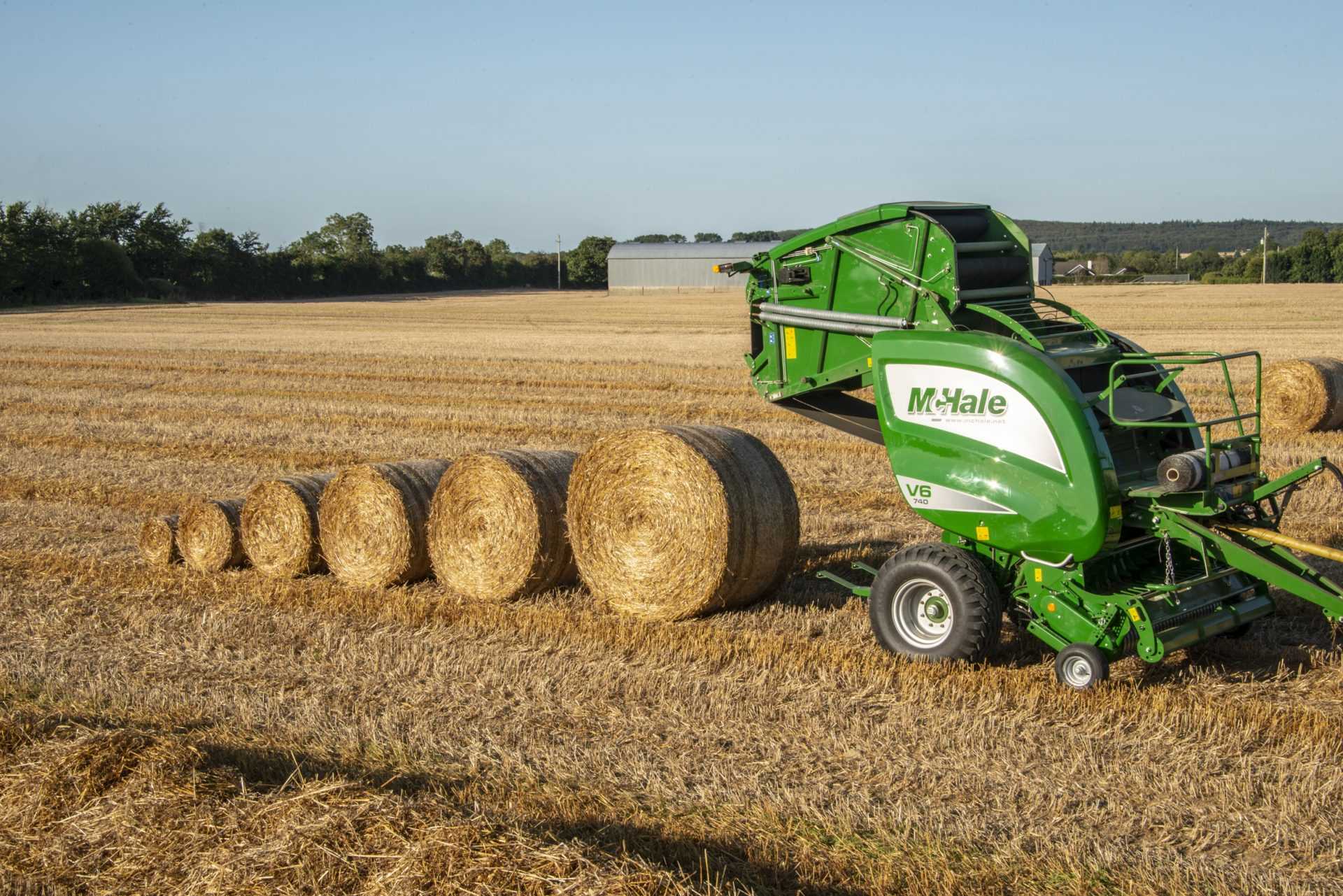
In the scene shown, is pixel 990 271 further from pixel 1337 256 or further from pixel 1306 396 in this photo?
pixel 1337 256

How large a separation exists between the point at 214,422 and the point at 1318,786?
44.9 ft

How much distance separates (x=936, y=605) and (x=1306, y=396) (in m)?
9.50

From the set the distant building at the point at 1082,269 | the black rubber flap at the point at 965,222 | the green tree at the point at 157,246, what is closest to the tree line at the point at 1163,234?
the distant building at the point at 1082,269

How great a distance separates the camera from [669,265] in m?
85.9

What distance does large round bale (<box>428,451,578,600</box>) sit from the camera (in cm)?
789

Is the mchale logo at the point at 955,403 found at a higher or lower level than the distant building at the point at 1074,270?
lower

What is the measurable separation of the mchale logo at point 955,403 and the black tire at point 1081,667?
1211 millimetres

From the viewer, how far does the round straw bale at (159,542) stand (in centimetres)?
884

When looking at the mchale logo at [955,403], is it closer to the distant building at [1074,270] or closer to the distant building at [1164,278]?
the distant building at [1164,278]

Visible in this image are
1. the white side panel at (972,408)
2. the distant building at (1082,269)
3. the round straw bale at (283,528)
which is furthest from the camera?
the distant building at (1082,269)

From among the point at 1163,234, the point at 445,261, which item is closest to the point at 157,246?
the point at 445,261

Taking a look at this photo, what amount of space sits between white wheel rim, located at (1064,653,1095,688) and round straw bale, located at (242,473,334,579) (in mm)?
4971

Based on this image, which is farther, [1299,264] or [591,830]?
[1299,264]

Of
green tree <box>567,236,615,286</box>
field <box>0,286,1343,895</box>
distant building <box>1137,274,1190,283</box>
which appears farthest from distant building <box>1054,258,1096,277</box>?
field <box>0,286,1343,895</box>
